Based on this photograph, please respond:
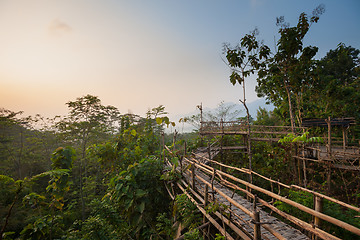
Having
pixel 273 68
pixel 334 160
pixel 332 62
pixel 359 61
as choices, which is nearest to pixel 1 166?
pixel 273 68

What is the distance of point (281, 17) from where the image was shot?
10289mm

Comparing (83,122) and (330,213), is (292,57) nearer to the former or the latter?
(330,213)

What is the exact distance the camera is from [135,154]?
24.3 ft

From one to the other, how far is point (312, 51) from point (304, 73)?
1.44m

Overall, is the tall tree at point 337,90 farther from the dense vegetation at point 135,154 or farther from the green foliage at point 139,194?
the green foliage at point 139,194

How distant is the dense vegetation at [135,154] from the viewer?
187 inches

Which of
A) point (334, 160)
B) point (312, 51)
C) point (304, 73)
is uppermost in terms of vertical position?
point (312, 51)

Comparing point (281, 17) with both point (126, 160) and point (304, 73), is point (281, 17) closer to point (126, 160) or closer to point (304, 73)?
point (304, 73)

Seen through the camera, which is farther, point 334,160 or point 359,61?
point 359,61

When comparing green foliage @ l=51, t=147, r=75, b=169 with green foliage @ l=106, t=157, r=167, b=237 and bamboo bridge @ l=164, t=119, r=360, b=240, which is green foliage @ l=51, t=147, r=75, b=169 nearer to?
green foliage @ l=106, t=157, r=167, b=237

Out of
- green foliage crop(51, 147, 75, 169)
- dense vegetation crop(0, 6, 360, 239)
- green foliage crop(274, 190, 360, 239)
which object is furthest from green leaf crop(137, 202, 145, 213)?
green foliage crop(274, 190, 360, 239)

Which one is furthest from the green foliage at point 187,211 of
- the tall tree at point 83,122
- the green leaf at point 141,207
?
the tall tree at point 83,122

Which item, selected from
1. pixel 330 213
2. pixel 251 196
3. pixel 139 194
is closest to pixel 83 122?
pixel 139 194

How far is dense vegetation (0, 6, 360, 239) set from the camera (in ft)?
15.6
